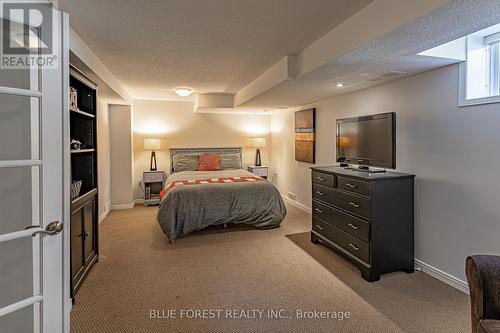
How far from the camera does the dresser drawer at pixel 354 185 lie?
288cm

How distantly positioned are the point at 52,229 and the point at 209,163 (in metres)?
4.90

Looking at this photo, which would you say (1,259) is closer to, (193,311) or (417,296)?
(193,311)

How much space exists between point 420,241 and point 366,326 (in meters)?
1.37

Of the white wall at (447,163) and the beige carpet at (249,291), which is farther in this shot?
the white wall at (447,163)

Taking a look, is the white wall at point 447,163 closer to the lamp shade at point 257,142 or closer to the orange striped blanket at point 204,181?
the orange striped blanket at point 204,181

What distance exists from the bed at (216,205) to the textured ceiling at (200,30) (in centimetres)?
167

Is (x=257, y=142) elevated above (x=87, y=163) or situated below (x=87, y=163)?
above

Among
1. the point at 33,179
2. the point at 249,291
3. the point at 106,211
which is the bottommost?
the point at 249,291

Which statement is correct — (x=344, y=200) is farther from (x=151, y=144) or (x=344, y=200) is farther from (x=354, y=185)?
(x=151, y=144)

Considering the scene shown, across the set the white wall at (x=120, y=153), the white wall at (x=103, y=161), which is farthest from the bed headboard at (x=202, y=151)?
the white wall at (x=103, y=161)

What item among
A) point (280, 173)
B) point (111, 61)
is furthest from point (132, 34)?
point (280, 173)

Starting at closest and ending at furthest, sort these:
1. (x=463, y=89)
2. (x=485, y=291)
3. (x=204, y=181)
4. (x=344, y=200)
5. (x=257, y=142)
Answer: (x=485, y=291), (x=463, y=89), (x=344, y=200), (x=204, y=181), (x=257, y=142)

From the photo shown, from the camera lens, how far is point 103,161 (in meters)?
5.17

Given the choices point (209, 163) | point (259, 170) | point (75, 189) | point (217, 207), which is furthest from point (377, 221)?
point (259, 170)
